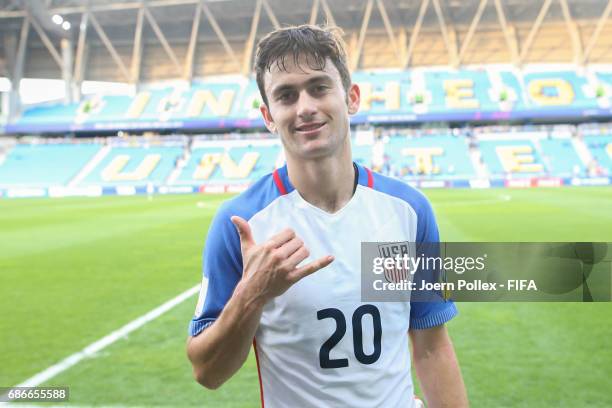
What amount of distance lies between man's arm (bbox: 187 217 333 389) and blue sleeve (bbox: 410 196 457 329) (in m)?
0.72

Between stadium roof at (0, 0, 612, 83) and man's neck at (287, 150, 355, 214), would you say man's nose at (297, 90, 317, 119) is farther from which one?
stadium roof at (0, 0, 612, 83)

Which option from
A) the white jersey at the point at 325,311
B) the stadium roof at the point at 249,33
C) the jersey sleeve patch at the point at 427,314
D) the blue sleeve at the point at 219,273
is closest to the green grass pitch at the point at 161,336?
the jersey sleeve patch at the point at 427,314

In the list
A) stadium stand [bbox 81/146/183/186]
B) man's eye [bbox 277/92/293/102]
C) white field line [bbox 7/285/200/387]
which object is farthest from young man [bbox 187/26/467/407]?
stadium stand [bbox 81/146/183/186]

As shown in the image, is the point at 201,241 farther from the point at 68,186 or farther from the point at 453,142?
the point at 453,142

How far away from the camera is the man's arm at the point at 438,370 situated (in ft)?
6.91

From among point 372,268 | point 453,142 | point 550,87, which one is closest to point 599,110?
point 550,87

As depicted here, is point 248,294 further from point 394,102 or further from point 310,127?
point 394,102

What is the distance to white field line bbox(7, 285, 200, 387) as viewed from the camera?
13.2 feet

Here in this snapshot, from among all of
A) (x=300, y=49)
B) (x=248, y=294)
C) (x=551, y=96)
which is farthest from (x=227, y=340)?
(x=551, y=96)

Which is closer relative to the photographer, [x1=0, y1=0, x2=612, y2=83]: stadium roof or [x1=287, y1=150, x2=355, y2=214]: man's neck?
[x1=287, y1=150, x2=355, y2=214]: man's neck

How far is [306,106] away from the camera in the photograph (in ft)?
6.09

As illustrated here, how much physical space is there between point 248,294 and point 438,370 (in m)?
1.05

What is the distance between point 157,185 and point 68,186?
6938mm

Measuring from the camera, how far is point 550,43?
40656 mm
